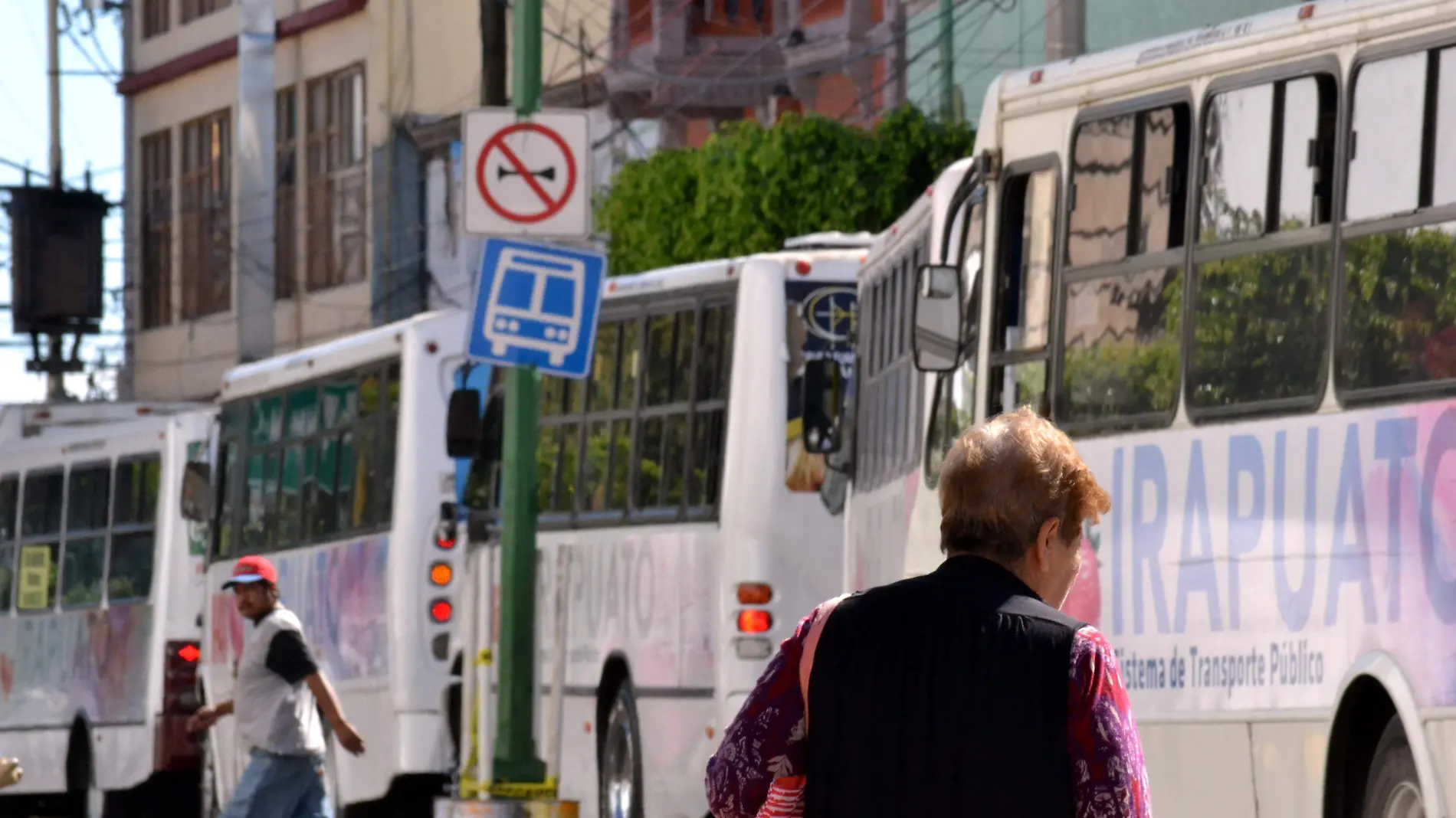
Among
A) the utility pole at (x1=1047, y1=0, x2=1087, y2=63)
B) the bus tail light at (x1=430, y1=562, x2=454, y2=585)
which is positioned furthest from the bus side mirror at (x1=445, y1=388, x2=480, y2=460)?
the utility pole at (x1=1047, y1=0, x2=1087, y2=63)

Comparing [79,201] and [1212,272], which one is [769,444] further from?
[79,201]

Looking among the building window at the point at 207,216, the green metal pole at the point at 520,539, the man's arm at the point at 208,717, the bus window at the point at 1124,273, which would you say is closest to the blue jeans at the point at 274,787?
the man's arm at the point at 208,717

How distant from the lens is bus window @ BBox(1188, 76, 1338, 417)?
9320mm

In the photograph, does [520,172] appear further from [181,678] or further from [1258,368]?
[181,678]

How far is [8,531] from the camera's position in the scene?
27.9m

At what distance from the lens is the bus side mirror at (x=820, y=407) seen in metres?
16.2

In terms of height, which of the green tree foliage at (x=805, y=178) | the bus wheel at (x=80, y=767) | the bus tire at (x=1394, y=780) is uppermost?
the green tree foliage at (x=805, y=178)

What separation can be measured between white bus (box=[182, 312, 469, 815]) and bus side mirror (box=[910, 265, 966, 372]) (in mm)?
8533

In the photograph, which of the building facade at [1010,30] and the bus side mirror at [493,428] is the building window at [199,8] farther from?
the bus side mirror at [493,428]

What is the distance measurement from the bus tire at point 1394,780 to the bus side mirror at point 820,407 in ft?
24.7

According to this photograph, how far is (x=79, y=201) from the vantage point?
50156 mm

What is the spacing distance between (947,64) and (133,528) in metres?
9.72

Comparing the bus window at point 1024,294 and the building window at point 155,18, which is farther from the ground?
the building window at point 155,18

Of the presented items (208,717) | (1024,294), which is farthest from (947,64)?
(1024,294)
